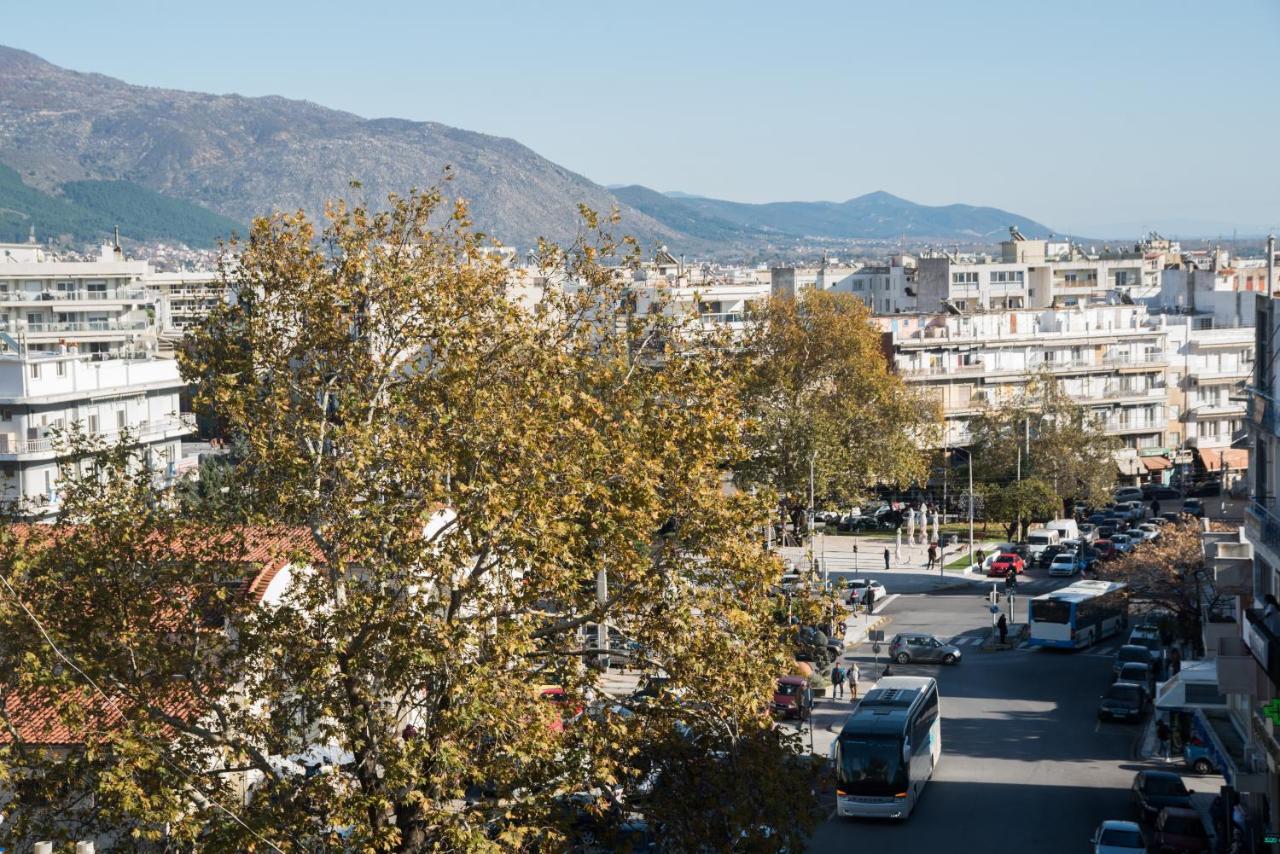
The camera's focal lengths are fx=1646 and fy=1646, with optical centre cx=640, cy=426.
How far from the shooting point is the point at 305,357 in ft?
62.4

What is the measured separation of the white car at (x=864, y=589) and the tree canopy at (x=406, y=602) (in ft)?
105

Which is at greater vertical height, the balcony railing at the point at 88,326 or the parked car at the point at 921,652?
the balcony railing at the point at 88,326

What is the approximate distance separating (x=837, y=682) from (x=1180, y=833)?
44.3ft

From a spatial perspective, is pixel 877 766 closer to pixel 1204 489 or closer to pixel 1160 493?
pixel 1204 489

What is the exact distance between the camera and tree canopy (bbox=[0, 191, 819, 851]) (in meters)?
16.1

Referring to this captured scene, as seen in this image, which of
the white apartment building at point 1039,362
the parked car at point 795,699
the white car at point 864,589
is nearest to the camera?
the parked car at point 795,699

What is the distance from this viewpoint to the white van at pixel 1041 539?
194 ft

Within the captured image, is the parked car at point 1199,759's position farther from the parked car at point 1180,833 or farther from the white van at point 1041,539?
the white van at point 1041,539

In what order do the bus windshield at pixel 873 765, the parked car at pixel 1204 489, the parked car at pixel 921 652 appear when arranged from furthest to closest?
the parked car at pixel 1204 489
the parked car at pixel 921 652
the bus windshield at pixel 873 765

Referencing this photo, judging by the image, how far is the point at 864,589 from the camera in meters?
51.0

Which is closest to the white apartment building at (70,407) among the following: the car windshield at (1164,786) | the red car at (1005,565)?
the red car at (1005,565)

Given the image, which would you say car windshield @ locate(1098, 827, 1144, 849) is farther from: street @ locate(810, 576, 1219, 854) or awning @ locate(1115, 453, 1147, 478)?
awning @ locate(1115, 453, 1147, 478)

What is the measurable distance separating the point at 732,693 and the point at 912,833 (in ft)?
37.8

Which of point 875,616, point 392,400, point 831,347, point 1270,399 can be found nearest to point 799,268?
point 831,347
